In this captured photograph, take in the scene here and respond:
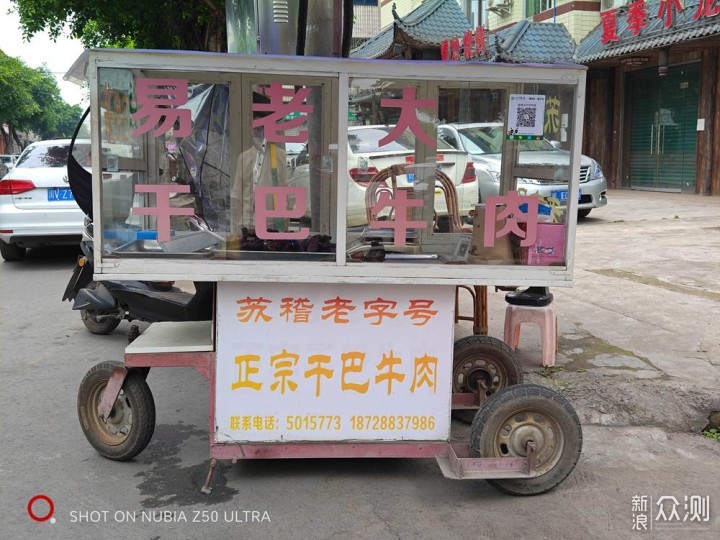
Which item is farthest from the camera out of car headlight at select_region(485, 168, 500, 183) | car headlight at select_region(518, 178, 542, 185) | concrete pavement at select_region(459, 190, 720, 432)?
concrete pavement at select_region(459, 190, 720, 432)

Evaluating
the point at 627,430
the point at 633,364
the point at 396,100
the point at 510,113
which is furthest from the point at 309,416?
the point at 633,364

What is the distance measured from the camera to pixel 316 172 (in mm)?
3328

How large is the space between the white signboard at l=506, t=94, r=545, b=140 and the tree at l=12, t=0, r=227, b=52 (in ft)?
19.9

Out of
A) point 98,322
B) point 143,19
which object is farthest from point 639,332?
point 143,19

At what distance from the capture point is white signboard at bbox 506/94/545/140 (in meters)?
3.01

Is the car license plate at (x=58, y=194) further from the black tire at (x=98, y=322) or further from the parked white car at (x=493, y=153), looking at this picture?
the parked white car at (x=493, y=153)

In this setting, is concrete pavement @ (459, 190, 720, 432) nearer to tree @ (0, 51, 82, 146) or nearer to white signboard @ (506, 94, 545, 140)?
white signboard @ (506, 94, 545, 140)

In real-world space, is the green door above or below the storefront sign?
below

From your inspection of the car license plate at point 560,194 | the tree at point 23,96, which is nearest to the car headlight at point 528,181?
the car license plate at point 560,194

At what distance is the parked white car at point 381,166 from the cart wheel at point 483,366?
70cm

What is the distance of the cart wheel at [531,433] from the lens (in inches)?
115

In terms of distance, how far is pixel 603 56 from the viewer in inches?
584

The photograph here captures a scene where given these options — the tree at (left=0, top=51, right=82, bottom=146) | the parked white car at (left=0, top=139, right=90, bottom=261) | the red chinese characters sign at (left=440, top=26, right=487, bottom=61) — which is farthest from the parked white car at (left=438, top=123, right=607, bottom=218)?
the tree at (left=0, top=51, right=82, bottom=146)

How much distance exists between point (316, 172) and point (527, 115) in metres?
0.99
